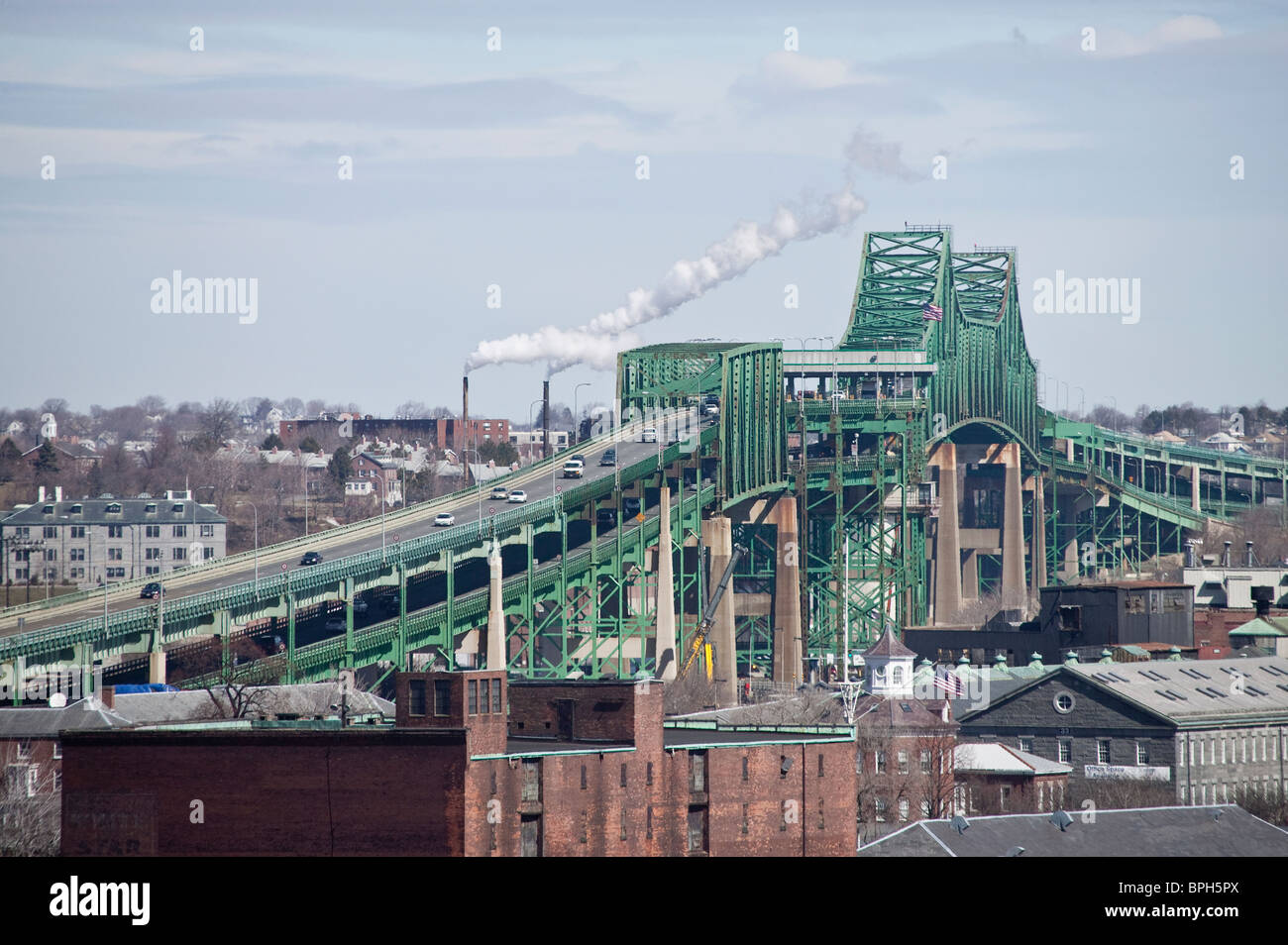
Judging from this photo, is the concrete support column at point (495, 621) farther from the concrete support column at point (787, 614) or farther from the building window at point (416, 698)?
the building window at point (416, 698)

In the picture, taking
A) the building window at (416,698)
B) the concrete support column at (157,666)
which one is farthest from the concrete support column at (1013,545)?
the building window at (416,698)

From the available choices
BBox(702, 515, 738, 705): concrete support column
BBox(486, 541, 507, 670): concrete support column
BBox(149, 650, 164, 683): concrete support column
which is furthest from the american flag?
BBox(149, 650, 164, 683): concrete support column

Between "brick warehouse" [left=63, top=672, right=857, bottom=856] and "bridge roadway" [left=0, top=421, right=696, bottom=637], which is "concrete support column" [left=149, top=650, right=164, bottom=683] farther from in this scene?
"brick warehouse" [left=63, top=672, right=857, bottom=856]

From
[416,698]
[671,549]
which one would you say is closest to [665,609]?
[671,549]

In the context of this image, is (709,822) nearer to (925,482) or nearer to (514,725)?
(514,725)

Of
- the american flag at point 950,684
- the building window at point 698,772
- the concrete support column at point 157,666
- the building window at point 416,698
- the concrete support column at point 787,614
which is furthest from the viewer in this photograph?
the concrete support column at point 787,614
